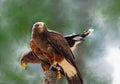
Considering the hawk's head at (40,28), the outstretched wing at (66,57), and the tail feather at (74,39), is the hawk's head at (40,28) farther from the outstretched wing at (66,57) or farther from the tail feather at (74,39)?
the tail feather at (74,39)

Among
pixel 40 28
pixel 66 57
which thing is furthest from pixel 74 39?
pixel 40 28

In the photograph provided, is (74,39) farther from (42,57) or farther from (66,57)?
(42,57)

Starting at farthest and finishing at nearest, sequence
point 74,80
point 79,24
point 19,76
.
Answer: point 19,76 < point 79,24 < point 74,80

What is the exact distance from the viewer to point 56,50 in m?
3.79

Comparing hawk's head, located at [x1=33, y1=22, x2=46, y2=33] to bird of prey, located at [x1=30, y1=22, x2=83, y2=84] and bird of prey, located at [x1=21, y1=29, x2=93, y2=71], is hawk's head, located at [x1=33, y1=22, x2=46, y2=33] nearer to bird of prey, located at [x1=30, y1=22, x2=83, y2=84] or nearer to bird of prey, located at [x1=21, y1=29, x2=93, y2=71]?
bird of prey, located at [x1=30, y1=22, x2=83, y2=84]

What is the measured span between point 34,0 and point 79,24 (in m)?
1.04

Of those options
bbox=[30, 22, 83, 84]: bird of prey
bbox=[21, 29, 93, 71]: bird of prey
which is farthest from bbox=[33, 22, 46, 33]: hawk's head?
bbox=[21, 29, 93, 71]: bird of prey

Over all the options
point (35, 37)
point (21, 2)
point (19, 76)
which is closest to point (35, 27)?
point (35, 37)

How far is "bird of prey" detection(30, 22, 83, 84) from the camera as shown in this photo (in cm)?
375

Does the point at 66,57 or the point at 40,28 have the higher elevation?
the point at 40,28

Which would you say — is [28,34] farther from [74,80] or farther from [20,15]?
[74,80]

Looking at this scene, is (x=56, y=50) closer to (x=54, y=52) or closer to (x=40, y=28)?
(x=54, y=52)

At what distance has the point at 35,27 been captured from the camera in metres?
3.80

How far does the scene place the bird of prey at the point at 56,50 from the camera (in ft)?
12.3
